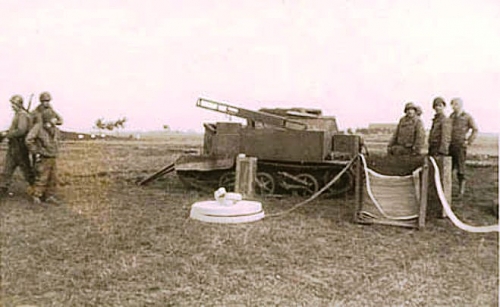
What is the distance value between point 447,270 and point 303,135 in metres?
2.75

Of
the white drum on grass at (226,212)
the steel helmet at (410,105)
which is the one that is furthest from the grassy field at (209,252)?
the steel helmet at (410,105)

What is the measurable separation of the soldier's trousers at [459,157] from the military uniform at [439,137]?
141mm

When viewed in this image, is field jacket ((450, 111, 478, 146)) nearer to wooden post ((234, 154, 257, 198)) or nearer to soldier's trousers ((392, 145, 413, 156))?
soldier's trousers ((392, 145, 413, 156))

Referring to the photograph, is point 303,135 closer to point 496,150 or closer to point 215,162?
point 215,162

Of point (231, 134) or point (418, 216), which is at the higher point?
point (231, 134)

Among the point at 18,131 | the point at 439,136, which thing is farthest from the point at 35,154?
the point at 439,136

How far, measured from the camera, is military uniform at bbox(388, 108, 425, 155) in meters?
4.48

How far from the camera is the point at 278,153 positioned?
5543 millimetres

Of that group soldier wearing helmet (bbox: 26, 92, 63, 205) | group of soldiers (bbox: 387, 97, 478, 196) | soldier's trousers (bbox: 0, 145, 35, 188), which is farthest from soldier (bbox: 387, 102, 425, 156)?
soldier's trousers (bbox: 0, 145, 35, 188)

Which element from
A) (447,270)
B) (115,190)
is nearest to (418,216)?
(447,270)

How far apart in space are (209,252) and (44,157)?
183 cm

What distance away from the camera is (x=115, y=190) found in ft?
14.9

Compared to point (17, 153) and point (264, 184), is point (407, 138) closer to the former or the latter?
point (264, 184)

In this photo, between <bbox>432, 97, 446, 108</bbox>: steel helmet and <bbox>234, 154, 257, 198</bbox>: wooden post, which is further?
<bbox>234, 154, 257, 198</bbox>: wooden post
